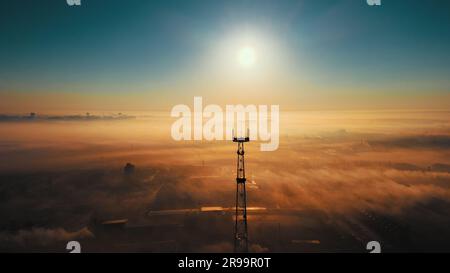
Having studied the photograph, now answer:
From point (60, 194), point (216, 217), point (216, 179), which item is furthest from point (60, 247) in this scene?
point (216, 179)

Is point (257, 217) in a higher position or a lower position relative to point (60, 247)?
higher

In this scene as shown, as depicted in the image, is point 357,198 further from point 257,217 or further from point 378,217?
point 257,217

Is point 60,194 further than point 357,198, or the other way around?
point 60,194

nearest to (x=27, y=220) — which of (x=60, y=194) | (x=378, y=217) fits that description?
(x=60, y=194)
